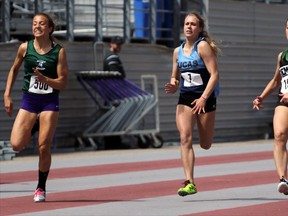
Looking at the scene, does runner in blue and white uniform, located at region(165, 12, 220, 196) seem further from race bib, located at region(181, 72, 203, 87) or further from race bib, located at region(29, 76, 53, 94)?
race bib, located at region(29, 76, 53, 94)

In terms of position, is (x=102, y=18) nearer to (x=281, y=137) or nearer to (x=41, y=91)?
(x=41, y=91)

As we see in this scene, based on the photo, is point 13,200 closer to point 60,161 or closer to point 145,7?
point 60,161

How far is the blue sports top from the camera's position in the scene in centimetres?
1057

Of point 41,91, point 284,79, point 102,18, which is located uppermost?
point 284,79

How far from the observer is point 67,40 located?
1984 centimetres

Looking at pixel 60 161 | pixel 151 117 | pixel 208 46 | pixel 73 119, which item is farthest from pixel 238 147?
pixel 208 46

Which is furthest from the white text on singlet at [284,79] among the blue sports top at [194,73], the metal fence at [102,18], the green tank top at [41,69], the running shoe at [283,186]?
the metal fence at [102,18]

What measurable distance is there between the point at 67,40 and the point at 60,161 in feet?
13.1

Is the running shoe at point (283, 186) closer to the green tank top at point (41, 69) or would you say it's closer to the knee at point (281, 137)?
the knee at point (281, 137)

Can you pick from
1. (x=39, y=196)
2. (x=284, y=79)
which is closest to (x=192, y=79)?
(x=284, y=79)

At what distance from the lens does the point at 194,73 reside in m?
10.6

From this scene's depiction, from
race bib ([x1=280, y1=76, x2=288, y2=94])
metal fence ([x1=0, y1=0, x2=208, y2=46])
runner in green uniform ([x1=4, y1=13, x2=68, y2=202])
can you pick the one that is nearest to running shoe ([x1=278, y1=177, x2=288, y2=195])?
race bib ([x1=280, y1=76, x2=288, y2=94])

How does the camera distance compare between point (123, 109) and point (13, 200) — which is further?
point (123, 109)

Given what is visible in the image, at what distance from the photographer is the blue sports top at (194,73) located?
34.7 ft
